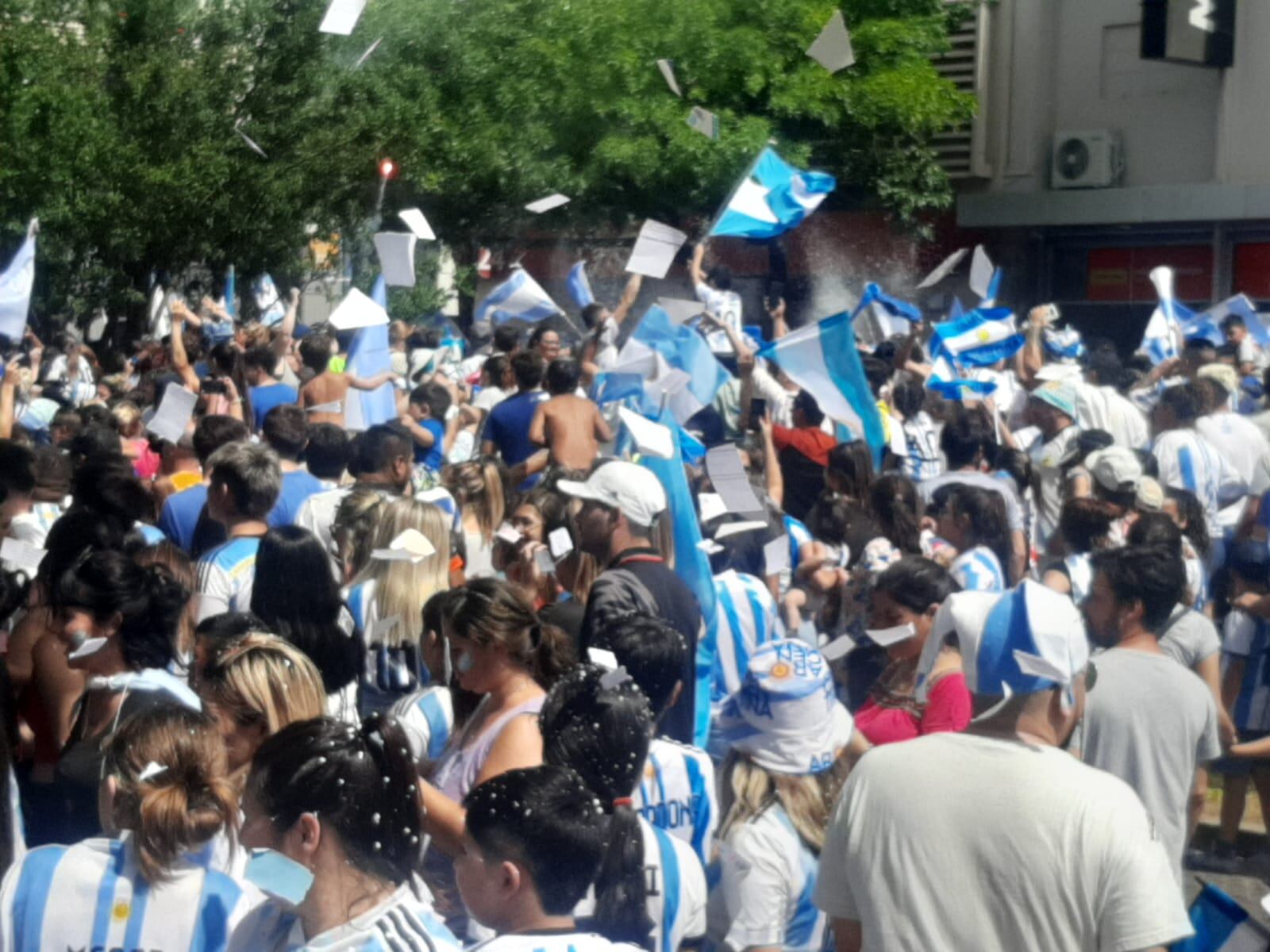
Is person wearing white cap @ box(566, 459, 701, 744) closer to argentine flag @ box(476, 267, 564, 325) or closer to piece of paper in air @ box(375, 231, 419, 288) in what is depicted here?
piece of paper in air @ box(375, 231, 419, 288)

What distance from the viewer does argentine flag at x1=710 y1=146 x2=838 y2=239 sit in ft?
29.6

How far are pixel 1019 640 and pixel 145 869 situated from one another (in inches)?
62.8

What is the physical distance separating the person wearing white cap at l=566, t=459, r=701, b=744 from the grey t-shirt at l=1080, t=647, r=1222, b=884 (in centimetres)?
107

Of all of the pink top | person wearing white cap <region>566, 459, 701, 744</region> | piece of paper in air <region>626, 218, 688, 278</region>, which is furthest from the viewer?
piece of paper in air <region>626, 218, 688, 278</region>

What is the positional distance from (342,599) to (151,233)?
15155mm

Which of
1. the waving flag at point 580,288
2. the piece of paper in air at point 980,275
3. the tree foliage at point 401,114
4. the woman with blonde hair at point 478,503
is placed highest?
the woman with blonde hair at point 478,503

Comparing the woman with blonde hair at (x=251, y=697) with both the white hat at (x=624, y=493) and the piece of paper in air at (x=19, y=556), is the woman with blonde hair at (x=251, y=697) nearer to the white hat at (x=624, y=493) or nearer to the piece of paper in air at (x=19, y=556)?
the white hat at (x=624, y=493)

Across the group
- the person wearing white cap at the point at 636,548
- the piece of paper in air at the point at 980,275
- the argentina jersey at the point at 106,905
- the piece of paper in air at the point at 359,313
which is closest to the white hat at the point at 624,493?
the person wearing white cap at the point at 636,548

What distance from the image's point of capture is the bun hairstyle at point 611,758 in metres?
3.18

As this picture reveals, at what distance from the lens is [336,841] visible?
2.78 metres

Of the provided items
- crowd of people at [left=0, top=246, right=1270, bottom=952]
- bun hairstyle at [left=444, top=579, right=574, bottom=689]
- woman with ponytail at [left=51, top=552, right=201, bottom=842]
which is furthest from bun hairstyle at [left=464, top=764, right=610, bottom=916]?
woman with ponytail at [left=51, top=552, right=201, bottom=842]

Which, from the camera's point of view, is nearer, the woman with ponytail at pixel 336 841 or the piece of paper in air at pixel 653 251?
the woman with ponytail at pixel 336 841

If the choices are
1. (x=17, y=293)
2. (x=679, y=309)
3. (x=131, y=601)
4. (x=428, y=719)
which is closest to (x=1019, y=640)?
(x=428, y=719)

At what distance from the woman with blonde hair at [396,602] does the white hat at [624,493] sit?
466mm
